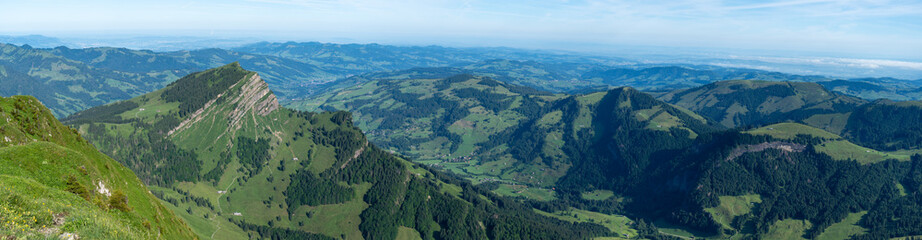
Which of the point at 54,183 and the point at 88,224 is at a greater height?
the point at 88,224

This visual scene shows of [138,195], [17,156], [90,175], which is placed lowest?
[138,195]

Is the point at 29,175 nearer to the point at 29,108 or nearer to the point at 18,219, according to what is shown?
the point at 18,219

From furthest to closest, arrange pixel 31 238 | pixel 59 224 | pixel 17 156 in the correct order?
pixel 17 156
pixel 59 224
pixel 31 238

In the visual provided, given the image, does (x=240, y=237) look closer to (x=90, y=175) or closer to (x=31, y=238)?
(x=90, y=175)

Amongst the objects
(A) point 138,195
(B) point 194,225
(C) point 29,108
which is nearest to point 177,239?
(A) point 138,195

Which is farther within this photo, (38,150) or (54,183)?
(38,150)

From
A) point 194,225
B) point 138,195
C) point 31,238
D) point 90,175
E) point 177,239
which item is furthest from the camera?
point 194,225

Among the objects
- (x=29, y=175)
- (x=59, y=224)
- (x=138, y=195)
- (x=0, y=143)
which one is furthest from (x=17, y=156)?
(x=59, y=224)
